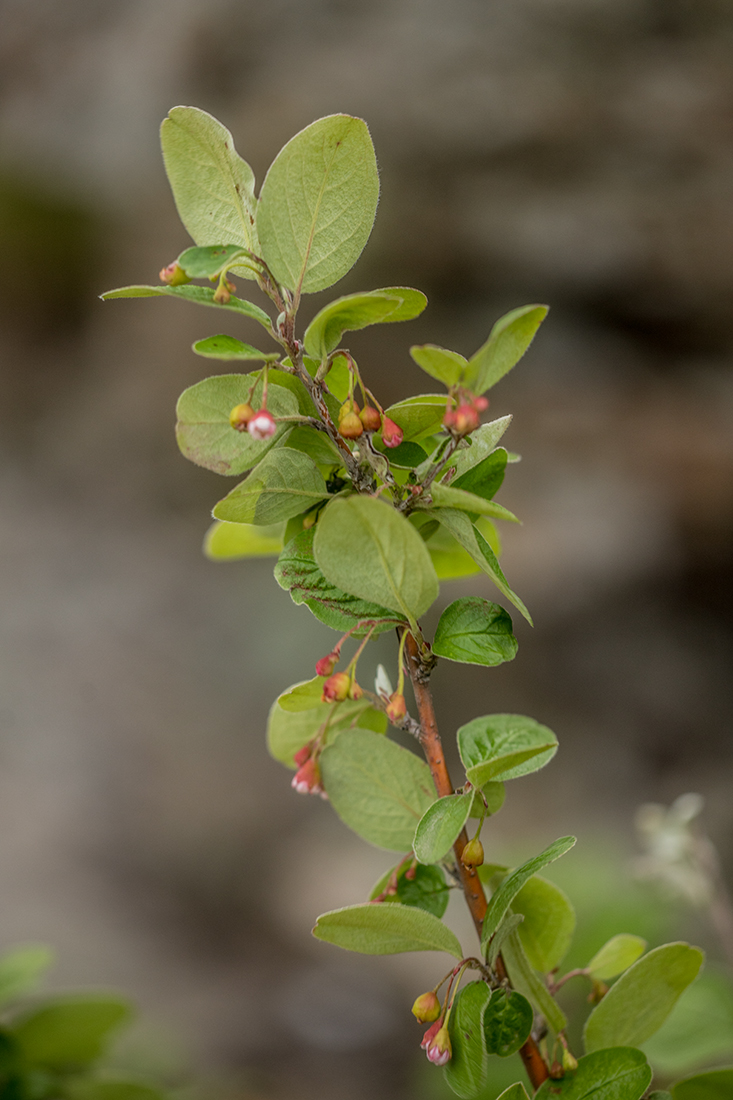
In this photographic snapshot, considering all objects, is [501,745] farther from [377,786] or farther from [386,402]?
[386,402]

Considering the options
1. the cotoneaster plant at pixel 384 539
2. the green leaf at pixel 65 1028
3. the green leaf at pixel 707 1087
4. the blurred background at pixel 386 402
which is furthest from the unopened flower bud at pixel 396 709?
the blurred background at pixel 386 402

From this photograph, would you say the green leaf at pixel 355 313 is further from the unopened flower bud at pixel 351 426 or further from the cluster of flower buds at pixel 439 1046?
the cluster of flower buds at pixel 439 1046

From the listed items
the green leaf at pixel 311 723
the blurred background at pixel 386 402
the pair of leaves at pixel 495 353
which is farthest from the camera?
the blurred background at pixel 386 402

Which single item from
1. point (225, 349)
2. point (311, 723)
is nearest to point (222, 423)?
point (225, 349)

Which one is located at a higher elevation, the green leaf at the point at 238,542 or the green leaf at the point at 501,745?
the green leaf at the point at 238,542

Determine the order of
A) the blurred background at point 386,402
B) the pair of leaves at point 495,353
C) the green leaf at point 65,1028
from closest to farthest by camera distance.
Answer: the pair of leaves at point 495,353 → the green leaf at point 65,1028 → the blurred background at point 386,402

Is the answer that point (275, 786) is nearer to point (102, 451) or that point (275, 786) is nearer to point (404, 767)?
point (102, 451)

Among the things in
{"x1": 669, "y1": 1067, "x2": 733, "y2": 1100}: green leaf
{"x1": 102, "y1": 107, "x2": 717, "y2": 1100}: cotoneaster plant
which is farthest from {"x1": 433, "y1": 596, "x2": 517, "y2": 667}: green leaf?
{"x1": 669, "y1": 1067, "x2": 733, "y2": 1100}: green leaf
